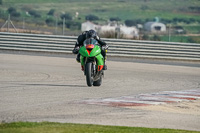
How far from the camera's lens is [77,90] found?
14367 mm

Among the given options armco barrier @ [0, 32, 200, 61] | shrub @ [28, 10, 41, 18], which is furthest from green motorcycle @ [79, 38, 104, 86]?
shrub @ [28, 10, 41, 18]

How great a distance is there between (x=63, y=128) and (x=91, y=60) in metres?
6.32

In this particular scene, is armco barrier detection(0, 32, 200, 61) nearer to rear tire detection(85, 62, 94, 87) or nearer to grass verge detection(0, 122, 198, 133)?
rear tire detection(85, 62, 94, 87)

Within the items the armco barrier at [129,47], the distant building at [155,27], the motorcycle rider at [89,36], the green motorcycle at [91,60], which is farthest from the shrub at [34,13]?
the green motorcycle at [91,60]

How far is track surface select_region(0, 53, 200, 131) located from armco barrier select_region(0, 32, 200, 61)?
3443 millimetres

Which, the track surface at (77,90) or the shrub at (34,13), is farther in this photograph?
the shrub at (34,13)

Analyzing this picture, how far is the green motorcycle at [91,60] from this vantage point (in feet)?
47.7

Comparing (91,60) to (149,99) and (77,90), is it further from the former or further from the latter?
(149,99)

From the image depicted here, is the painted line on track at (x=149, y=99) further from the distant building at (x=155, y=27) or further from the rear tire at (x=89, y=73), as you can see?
the distant building at (x=155, y=27)

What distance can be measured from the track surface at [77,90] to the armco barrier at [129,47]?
344cm

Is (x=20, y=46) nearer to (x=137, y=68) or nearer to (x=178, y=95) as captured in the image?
(x=137, y=68)

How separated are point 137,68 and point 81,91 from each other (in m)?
8.27

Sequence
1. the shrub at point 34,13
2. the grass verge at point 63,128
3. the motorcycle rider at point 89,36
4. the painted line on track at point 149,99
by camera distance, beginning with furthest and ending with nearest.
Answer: the shrub at point 34,13 < the motorcycle rider at point 89,36 < the painted line on track at point 149,99 < the grass verge at point 63,128

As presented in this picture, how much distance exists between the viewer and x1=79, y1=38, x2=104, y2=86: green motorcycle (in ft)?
47.7
